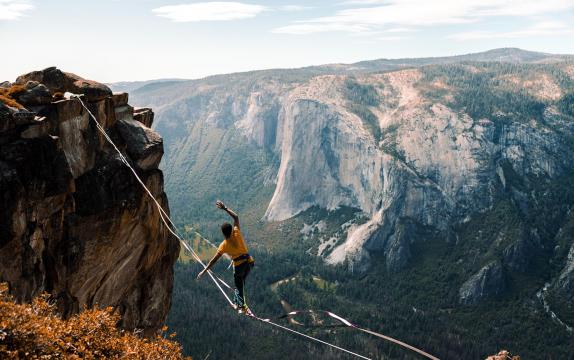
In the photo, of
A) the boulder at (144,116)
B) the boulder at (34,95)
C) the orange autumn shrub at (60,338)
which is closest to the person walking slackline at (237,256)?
the orange autumn shrub at (60,338)

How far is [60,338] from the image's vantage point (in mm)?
17562

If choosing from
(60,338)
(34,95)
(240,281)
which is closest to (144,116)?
(34,95)

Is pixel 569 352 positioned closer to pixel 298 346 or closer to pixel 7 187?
pixel 298 346

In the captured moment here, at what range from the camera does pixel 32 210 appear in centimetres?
2477

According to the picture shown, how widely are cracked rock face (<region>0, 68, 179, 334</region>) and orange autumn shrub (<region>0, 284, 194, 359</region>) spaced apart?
6.20 meters

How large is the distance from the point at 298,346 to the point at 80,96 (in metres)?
167

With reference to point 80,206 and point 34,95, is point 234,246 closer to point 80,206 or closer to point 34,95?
point 80,206

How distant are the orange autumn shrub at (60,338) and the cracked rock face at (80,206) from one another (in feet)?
20.3

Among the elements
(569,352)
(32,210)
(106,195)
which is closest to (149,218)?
(106,195)

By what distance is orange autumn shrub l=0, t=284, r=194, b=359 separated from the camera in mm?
15977

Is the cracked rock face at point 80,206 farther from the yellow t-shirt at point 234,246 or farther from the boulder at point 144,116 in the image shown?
the yellow t-shirt at point 234,246

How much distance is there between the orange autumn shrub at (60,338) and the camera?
16.0 meters

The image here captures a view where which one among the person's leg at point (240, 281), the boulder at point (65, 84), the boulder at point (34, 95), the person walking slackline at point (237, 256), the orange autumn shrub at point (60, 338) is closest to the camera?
the orange autumn shrub at point (60, 338)


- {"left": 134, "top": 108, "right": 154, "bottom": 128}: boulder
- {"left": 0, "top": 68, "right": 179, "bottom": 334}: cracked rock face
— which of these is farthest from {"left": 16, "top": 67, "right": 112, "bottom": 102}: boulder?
{"left": 134, "top": 108, "right": 154, "bottom": 128}: boulder
